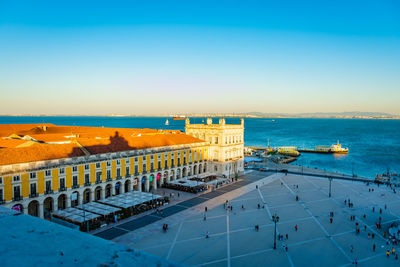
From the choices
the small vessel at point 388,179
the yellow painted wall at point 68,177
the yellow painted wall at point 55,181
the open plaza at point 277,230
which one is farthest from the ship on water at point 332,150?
the yellow painted wall at point 55,181

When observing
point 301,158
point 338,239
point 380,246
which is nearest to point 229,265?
point 338,239

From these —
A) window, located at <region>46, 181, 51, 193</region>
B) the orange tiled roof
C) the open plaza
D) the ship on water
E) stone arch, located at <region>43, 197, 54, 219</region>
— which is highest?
the orange tiled roof

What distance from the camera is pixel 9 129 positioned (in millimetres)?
79625

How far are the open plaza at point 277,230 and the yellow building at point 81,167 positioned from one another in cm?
1008

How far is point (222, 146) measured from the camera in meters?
69.2

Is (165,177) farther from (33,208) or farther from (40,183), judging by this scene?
(40,183)

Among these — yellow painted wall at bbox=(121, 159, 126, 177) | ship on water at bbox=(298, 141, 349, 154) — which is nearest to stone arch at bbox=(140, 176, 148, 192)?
yellow painted wall at bbox=(121, 159, 126, 177)

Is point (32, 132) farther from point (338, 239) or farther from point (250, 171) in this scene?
point (338, 239)

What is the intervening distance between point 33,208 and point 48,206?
6.44 ft

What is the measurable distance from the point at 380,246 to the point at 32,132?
73.2 metres

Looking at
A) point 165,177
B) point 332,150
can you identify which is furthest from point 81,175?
point 332,150

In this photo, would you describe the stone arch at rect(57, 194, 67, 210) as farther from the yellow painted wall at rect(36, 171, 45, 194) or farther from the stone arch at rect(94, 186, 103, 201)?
the stone arch at rect(94, 186, 103, 201)

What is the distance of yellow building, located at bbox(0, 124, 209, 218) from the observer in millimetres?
37656

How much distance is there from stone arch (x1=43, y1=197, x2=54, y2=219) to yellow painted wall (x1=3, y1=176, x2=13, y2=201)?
5.39 meters
